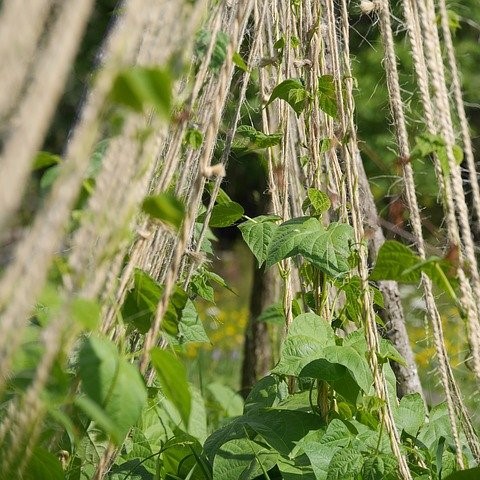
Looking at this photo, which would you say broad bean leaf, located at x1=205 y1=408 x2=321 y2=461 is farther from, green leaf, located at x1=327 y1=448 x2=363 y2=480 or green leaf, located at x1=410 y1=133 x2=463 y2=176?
green leaf, located at x1=410 y1=133 x2=463 y2=176

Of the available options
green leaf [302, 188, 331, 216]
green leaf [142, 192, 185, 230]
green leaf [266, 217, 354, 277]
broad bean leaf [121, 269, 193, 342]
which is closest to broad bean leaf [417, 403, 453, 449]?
green leaf [266, 217, 354, 277]

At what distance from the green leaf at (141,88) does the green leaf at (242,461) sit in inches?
40.1

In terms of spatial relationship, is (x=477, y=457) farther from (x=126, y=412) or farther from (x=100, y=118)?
(x=100, y=118)

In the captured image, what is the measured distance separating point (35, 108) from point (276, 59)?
3.70ft

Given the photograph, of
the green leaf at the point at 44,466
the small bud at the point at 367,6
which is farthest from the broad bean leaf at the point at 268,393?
the small bud at the point at 367,6

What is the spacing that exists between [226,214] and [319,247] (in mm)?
252

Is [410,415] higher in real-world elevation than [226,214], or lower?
lower

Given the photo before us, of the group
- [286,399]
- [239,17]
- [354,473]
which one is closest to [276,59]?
[239,17]

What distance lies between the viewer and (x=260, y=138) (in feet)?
6.31

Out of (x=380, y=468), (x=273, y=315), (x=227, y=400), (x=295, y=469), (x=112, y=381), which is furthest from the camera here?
(x=227, y=400)

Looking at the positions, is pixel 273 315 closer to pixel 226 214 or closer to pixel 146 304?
pixel 226 214

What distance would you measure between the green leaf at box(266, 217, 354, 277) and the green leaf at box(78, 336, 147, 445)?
2.10ft

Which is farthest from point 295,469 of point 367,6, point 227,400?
point 227,400

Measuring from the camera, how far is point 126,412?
3.80 feet
